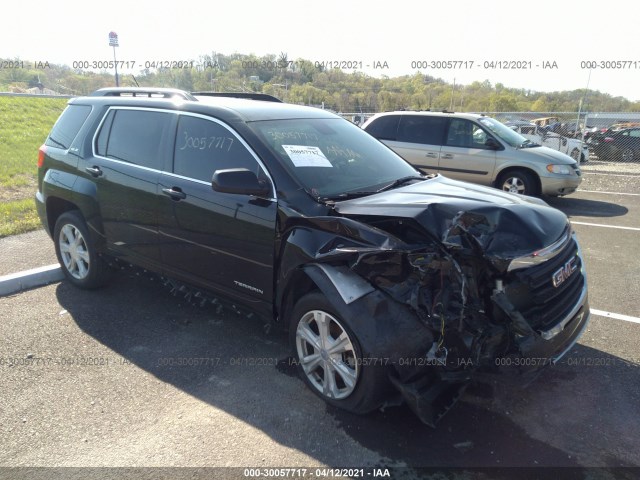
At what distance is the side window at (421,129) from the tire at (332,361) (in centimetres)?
736

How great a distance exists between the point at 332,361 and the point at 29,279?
3.65m

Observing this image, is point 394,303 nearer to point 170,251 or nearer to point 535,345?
point 535,345

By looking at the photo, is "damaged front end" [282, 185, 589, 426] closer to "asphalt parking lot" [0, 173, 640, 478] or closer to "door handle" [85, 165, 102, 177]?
"asphalt parking lot" [0, 173, 640, 478]

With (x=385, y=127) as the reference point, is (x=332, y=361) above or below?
below

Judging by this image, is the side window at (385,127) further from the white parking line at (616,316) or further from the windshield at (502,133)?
the white parking line at (616,316)

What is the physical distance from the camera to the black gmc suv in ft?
8.70

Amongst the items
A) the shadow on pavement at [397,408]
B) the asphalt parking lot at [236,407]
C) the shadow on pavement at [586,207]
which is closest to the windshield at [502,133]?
the shadow on pavement at [586,207]

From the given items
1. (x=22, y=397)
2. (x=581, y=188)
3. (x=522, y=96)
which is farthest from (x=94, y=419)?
(x=522, y=96)

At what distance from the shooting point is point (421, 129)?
9766 millimetres

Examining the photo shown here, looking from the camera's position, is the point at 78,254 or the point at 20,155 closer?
the point at 78,254

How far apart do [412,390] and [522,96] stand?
147 ft

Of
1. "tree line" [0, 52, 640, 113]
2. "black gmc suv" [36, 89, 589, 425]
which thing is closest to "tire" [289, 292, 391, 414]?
"black gmc suv" [36, 89, 589, 425]

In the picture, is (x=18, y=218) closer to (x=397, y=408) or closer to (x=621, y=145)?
(x=397, y=408)

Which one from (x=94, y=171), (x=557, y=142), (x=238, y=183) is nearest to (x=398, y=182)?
(x=238, y=183)
